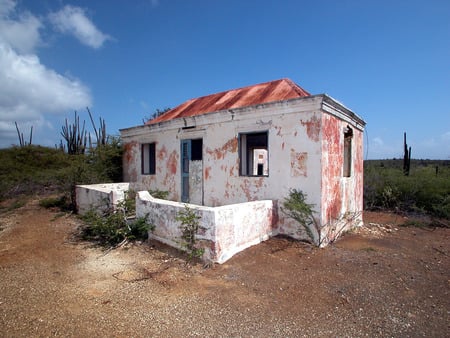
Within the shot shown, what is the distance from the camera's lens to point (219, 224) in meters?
4.66

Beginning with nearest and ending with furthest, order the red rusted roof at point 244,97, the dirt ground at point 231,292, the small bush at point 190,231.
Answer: the dirt ground at point 231,292
the small bush at point 190,231
the red rusted roof at point 244,97

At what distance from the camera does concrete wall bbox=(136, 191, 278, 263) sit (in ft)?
15.3

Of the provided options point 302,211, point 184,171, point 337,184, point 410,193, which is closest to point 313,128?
point 337,184

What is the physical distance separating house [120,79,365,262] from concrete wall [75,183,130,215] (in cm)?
205

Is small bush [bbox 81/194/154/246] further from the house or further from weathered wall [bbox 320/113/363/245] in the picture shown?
weathered wall [bbox 320/113/363/245]

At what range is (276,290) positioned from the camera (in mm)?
3881

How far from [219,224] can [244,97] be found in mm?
5033

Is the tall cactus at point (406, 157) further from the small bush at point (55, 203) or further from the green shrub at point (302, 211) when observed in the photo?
the small bush at point (55, 203)

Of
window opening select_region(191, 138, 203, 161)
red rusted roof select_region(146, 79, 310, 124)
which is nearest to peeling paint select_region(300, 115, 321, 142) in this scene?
red rusted roof select_region(146, 79, 310, 124)

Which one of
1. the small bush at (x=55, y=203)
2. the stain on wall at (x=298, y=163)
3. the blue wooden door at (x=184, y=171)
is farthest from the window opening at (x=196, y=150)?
the small bush at (x=55, y=203)

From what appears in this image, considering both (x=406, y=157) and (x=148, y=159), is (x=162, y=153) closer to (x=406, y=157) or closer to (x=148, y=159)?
(x=148, y=159)

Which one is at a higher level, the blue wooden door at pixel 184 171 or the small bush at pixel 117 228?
the blue wooden door at pixel 184 171

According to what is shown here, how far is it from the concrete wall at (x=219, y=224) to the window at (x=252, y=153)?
1.39 metres

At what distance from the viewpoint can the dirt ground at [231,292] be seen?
3.01 meters
